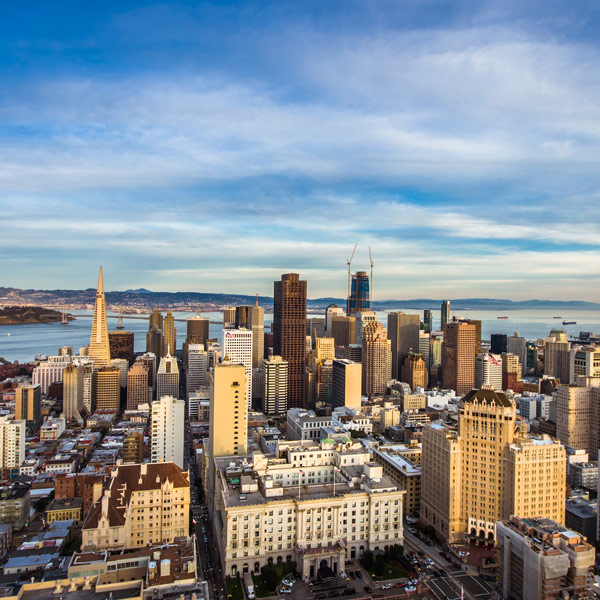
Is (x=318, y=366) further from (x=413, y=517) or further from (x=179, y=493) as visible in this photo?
(x=179, y=493)

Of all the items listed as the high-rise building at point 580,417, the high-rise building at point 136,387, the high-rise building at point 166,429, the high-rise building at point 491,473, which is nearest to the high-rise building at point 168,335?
the high-rise building at point 136,387

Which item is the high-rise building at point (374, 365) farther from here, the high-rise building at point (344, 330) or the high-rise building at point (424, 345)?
the high-rise building at point (344, 330)

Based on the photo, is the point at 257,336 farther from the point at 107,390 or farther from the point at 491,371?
the point at 491,371

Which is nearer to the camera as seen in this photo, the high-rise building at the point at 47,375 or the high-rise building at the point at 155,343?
the high-rise building at the point at 47,375

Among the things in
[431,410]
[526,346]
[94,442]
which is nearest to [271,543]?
[94,442]

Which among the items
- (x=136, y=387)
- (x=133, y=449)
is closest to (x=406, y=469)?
(x=133, y=449)

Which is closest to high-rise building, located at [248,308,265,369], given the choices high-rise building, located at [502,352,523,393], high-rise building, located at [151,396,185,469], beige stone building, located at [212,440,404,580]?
high-rise building, located at [502,352,523,393]

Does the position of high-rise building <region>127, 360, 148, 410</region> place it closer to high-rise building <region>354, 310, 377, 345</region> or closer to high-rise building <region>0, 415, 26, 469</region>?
high-rise building <region>0, 415, 26, 469</region>
